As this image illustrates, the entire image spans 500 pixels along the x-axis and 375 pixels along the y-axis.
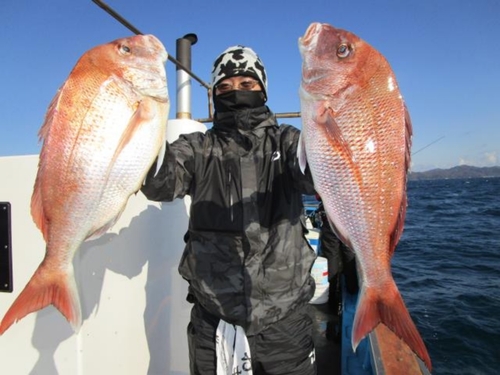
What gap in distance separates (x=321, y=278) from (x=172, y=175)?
3.82 meters

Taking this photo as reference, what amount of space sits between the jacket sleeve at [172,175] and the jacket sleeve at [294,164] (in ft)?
2.09

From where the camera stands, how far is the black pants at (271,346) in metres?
2.26

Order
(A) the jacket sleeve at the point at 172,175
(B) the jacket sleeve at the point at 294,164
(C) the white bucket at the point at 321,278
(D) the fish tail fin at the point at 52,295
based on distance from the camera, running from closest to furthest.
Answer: (D) the fish tail fin at the point at 52,295
(A) the jacket sleeve at the point at 172,175
(B) the jacket sleeve at the point at 294,164
(C) the white bucket at the point at 321,278

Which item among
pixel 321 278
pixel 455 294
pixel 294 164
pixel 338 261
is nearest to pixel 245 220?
pixel 294 164

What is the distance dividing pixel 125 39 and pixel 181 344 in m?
2.46

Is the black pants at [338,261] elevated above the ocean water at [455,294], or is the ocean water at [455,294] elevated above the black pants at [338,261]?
the black pants at [338,261]

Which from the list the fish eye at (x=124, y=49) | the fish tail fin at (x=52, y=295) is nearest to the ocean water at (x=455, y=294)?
the fish tail fin at (x=52, y=295)

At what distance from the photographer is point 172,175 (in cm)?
214

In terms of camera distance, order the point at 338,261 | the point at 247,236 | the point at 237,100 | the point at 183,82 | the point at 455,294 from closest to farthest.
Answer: the point at 247,236, the point at 237,100, the point at 183,82, the point at 338,261, the point at 455,294

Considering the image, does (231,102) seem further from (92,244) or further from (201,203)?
(92,244)

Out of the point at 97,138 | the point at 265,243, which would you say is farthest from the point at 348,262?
the point at 97,138

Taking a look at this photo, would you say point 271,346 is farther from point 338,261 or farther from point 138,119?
point 338,261

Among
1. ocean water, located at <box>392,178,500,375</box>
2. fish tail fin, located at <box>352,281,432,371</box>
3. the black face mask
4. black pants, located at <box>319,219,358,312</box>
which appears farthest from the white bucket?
fish tail fin, located at <box>352,281,432,371</box>

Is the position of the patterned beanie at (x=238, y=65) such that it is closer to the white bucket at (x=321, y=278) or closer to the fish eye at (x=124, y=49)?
the fish eye at (x=124, y=49)
